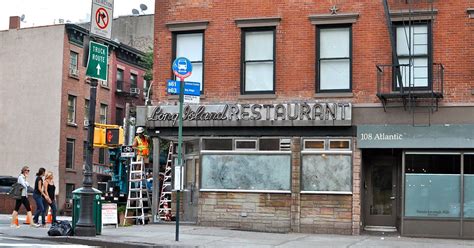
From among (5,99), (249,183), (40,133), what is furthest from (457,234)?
(5,99)

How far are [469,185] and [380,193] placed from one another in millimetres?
2750

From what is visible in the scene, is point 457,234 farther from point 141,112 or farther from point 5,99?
point 5,99

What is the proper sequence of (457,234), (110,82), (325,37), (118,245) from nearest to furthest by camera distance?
(118,245) < (457,234) < (325,37) < (110,82)

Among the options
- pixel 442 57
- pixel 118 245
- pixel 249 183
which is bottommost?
pixel 118 245

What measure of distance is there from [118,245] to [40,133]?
28406 millimetres

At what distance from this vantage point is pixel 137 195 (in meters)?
21.5

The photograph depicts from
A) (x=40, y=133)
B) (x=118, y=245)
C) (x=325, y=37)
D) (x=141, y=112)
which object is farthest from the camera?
(x=40, y=133)

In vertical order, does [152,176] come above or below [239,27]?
below

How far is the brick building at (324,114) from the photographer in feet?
61.6

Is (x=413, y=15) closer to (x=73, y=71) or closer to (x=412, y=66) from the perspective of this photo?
(x=412, y=66)

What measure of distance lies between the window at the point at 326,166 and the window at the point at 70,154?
2559 centimetres

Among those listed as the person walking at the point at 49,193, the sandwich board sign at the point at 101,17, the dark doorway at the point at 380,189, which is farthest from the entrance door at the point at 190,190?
the sandwich board sign at the point at 101,17

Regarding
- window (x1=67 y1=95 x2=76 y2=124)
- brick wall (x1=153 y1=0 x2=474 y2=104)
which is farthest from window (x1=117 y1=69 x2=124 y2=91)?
brick wall (x1=153 y1=0 x2=474 y2=104)

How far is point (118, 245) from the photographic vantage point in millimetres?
14836
